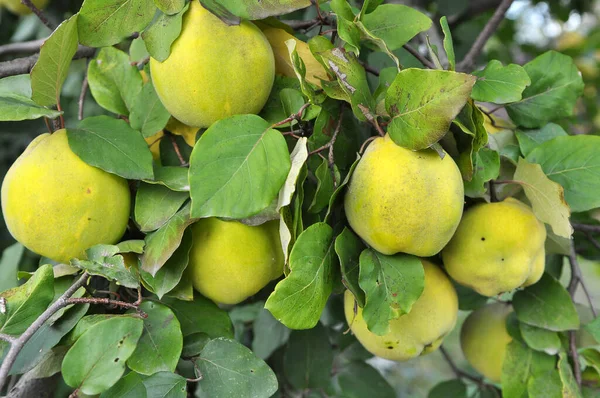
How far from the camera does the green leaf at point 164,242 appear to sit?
76 cm

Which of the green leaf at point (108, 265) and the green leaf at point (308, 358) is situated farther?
the green leaf at point (308, 358)

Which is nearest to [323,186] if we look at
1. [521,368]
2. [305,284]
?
[305,284]

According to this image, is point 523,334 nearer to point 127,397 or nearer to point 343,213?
point 343,213

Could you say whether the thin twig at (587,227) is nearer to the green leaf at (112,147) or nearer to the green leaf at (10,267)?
the green leaf at (112,147)


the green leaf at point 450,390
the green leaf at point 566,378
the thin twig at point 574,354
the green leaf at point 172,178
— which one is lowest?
the green leaf at point 450,390

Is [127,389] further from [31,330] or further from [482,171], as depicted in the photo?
[482,171]

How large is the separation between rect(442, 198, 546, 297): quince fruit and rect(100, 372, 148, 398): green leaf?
1.60 ft

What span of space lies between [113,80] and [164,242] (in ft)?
1.12

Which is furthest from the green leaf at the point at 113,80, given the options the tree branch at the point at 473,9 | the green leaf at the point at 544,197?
the tree branch at the point at 473,9

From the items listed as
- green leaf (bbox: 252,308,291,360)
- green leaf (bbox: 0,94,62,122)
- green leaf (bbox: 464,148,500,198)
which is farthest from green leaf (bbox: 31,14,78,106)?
green leaf (bbox: 252,308,291,360)

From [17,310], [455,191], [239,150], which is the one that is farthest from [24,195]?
[455,191]

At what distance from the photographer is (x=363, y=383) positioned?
1.44m

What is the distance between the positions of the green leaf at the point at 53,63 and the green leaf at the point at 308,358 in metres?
0.77

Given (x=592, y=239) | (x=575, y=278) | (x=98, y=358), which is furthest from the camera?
(x=592, y=239)
